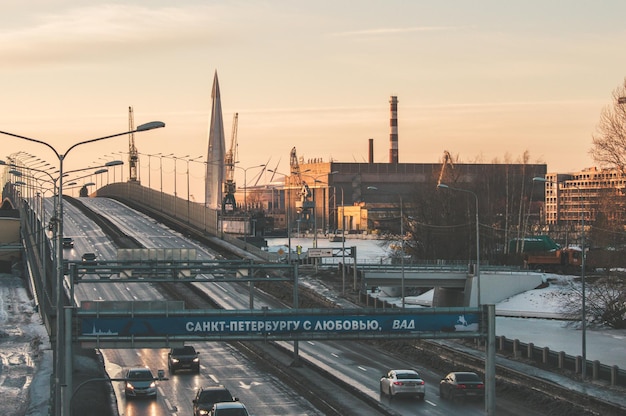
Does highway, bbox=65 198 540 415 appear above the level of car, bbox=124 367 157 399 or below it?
below

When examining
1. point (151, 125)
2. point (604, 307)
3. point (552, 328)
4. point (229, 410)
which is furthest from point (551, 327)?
point (151, 125)

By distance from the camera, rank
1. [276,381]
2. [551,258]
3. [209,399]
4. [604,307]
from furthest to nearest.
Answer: [551,258]
[604,307]
[276,381]
[209,399]

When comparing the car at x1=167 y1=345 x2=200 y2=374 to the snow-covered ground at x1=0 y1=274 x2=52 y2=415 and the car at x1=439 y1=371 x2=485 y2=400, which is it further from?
the car at x1=439 y1=371 x2=485 y2=400

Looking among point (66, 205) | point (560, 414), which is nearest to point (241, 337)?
point (560, 414)

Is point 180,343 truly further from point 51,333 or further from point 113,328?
point 51,333

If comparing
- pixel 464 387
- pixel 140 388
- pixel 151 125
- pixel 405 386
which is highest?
pixel 151 125

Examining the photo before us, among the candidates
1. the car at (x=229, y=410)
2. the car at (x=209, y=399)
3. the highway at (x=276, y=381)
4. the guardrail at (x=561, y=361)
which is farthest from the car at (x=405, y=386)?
the car at (x=229, y=410)

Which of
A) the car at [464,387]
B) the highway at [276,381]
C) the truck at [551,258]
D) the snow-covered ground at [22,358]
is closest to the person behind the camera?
the highway at [276,381]

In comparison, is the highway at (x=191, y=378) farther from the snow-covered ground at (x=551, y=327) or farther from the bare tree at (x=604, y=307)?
the bare tree at (x=604, y=307)

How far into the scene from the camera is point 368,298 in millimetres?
87125

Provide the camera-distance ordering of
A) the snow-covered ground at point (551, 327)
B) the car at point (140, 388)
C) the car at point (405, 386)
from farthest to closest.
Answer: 1. the snow-covered ground at point (551, 327)
2. the car at point (140, 388)
3. the car at point (405, 386)

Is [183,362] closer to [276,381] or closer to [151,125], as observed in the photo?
[276,381]

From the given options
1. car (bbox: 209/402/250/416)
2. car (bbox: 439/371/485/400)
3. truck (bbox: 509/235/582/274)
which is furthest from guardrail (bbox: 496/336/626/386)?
truck (bbox: 509/235/582/274)

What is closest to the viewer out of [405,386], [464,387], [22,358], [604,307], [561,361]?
[464,387]
